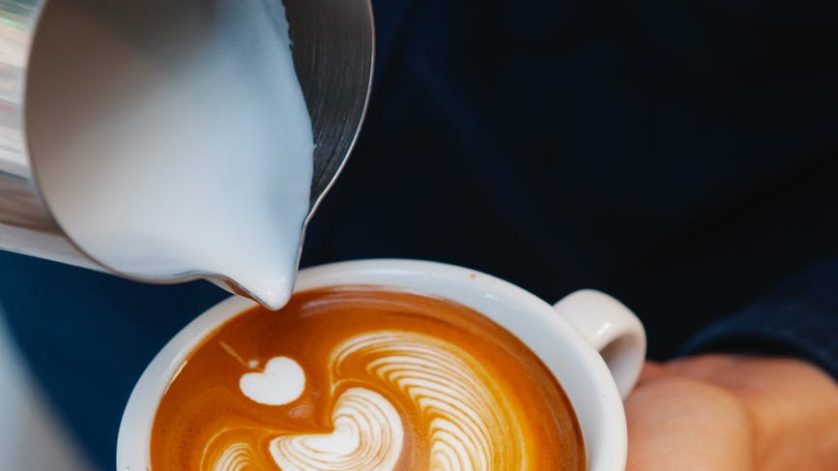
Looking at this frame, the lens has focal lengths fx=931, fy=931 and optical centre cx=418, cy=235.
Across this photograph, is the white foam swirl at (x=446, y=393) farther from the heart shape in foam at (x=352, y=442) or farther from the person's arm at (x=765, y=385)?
the person's arm at (x=765, y=385)

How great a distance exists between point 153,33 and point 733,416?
631 mm

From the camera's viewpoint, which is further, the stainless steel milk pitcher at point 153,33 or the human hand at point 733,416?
the human hand at point 733,416

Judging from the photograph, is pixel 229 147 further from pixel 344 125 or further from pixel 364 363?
pixel 364 363

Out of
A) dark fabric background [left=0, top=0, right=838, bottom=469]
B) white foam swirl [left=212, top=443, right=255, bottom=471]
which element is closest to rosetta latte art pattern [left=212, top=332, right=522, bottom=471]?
white foam swirl [left=212, top=443, right=255, bottom=471]

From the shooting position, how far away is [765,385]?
3.39 ft

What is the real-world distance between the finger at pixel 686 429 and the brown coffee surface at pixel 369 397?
0.38 ft

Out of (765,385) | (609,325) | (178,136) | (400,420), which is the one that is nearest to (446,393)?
(400,420)

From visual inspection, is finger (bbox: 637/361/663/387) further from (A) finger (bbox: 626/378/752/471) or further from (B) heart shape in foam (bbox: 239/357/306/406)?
(B) heart shape in foam (bbox: 239/357/306/406)

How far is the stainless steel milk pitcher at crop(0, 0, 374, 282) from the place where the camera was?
0.43m

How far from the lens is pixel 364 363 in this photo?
2.65 feet

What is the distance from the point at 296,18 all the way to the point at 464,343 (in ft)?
1.03

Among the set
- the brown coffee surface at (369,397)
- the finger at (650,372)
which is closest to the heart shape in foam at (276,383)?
the brown coffee surface at (369,397)

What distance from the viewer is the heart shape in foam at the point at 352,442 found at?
2.37 feet

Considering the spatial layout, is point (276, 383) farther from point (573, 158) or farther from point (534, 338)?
point (573, 158)
